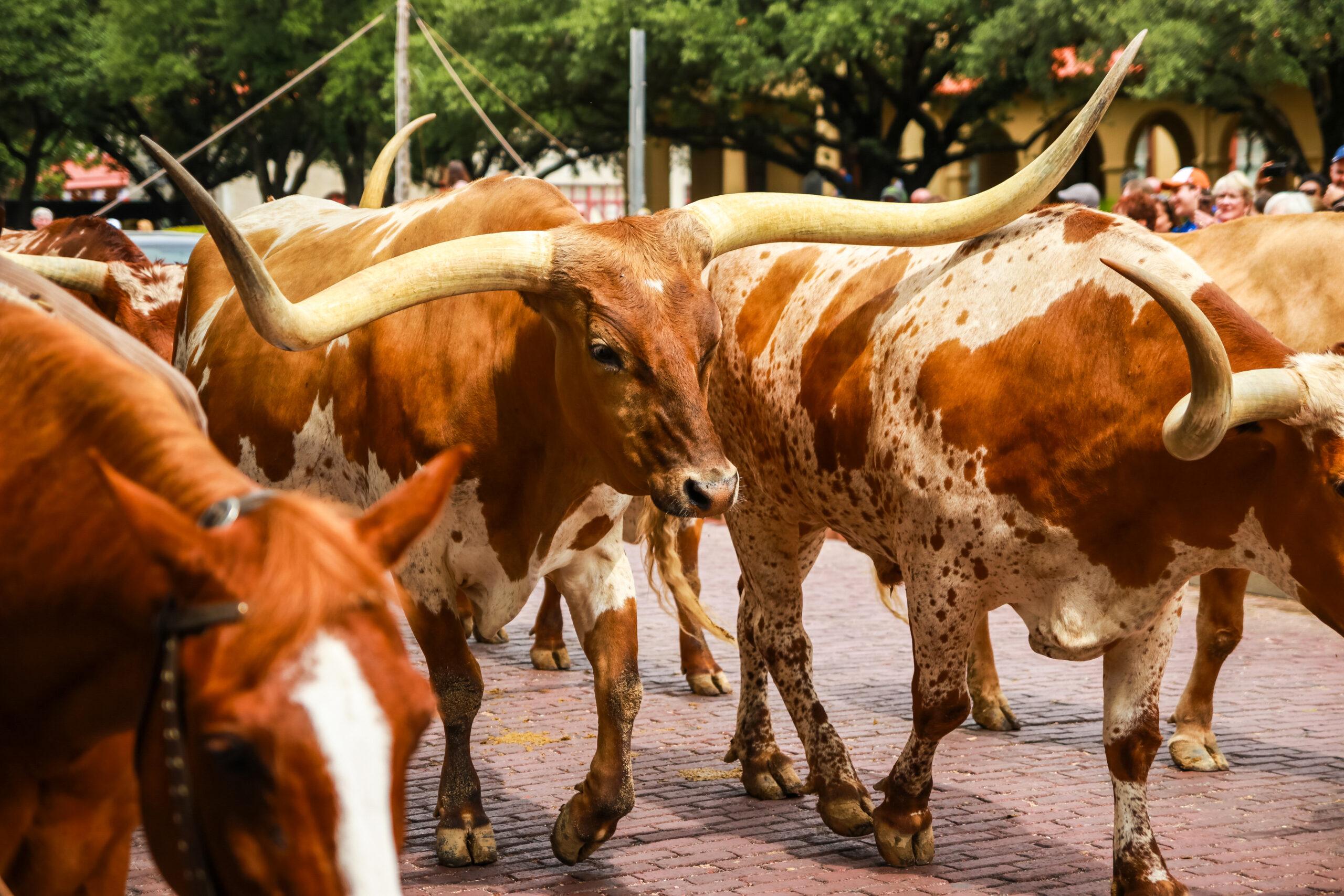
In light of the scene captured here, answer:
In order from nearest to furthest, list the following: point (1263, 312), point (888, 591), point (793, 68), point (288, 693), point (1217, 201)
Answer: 1. point (288, 693)
2. point (1263, 312)
3. point (888, 591)
4. point (1217, 201)
5. point (793, 68)

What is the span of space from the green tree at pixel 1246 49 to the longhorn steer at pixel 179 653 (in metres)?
20.6

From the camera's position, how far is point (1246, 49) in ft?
72.2

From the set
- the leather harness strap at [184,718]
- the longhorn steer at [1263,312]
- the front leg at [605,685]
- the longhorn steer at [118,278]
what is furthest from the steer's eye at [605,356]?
the longhorn steer at [118,278]

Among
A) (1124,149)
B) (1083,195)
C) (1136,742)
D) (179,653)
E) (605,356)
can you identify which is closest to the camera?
(179,653)

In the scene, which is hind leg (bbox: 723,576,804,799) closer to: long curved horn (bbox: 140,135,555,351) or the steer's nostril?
the steer's nostril

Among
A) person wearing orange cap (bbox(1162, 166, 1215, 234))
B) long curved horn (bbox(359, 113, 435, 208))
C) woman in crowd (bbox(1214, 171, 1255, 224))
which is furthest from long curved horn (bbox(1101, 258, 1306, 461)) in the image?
person wearing orange cap (bbox(1162, 166, 1215, 234))

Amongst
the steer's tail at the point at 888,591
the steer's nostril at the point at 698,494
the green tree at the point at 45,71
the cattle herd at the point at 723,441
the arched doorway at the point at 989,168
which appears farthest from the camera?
the green tree at the point at 45,71

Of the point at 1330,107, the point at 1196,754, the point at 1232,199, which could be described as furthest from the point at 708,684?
the point at 1330,107

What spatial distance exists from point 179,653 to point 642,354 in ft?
7.81

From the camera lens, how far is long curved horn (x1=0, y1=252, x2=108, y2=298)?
6.97m

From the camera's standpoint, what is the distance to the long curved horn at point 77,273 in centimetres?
697

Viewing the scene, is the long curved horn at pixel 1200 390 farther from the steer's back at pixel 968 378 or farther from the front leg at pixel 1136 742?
the front leg at pixel 1136 742

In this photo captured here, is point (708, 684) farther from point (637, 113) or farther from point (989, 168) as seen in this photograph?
point (989, 168)

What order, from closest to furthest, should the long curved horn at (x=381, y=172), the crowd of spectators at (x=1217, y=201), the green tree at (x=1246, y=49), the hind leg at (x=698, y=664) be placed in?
1. the long curved horn at (x=381, y=172)
2. the hind leg at (x=698, y=664)
3. the crowd of spectators at (x=1217, y=201)
4. the green tree at (x=1246, y=49)
